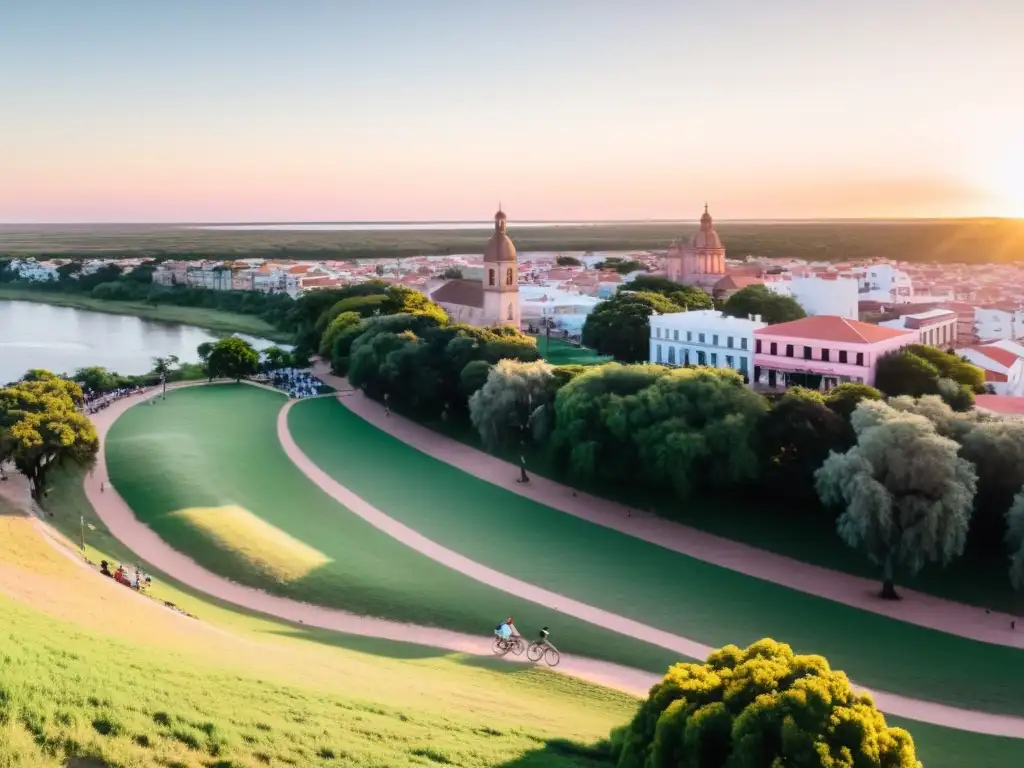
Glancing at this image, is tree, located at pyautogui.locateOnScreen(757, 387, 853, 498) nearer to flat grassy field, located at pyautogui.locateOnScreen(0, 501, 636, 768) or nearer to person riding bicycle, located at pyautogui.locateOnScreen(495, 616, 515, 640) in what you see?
person riding bicycle, located at pyautogui.locateOnScreen(495, 616, 515, 640)

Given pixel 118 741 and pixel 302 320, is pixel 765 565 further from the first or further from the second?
pixel 302 320

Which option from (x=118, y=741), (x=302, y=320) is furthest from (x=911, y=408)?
(x=302, y=320)

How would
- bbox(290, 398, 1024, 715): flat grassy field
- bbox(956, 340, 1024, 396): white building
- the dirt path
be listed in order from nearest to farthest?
bbox(290, 398, 1024, 715): flat grassy field < the dirt path < bbox(956, 340, 1024, 396): white building

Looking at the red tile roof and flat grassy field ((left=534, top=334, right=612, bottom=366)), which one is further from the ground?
the red tile roof

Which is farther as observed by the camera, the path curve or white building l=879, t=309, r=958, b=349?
white building l=879, t=309, r=958, b=349

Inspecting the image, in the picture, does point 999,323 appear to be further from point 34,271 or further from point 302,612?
point 34,271

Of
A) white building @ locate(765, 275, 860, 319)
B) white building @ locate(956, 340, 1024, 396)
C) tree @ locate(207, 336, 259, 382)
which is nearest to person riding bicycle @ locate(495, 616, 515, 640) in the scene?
white building @ locate(956, 340, 1024, 396)

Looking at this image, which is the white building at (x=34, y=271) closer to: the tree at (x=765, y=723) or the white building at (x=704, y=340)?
the white building at (x=704, y=340)
